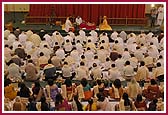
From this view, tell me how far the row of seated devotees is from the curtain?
7927mm

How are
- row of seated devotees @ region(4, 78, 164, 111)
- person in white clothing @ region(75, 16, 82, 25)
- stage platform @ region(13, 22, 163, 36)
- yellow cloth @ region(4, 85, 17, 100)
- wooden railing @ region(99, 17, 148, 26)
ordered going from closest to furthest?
1. row of seated devotees @ region(4, 78, 164, 111)
2. yellow cloth @ region(4, 85, 17, 100)
3. stage platform @ region(13, 22, 163, 36)
4. person in white clothing @ region(75, 16, 82, 25)
5. wooden railing @ region(99, 17, 148, 26)

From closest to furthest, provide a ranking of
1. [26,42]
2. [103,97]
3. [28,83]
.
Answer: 1. [103,97]
2. [28,83]
3. [26,42]

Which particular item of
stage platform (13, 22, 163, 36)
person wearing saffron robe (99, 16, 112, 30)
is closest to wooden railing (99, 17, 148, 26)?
stage platform (13, 22, 163, 36)

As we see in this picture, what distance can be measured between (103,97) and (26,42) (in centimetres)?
566

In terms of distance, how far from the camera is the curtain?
17.0 meters

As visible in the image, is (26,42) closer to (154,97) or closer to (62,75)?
(62,75)

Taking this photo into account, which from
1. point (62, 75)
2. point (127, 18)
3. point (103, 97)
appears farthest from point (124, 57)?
point (127, 18)

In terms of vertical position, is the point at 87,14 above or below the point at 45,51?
above

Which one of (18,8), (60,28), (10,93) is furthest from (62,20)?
(10,93)

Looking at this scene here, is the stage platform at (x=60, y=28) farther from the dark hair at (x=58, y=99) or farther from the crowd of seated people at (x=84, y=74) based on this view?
the dark hair at (x=58, y=99)

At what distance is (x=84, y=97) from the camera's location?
9.02m

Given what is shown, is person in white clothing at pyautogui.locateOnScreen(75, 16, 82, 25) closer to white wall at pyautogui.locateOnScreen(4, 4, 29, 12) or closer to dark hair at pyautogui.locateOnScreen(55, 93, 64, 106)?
white wall at pyautogui.locateOnScreen(4, 4, 29, 12)

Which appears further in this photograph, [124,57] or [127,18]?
[127,18]

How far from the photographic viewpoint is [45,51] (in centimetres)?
1188
